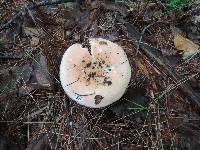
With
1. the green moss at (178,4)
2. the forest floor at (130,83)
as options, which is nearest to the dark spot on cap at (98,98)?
the forest floor at (130,83)

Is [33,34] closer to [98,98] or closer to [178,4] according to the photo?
[98,98]

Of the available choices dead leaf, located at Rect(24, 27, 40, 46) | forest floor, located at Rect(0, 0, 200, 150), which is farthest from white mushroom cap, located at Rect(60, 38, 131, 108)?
dead leaf, located at Rect(24, 27, 40, 46)

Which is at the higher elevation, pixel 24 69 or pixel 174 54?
pixel 174 54

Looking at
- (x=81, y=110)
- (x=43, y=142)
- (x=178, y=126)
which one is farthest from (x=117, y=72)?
(x=43, y=142)

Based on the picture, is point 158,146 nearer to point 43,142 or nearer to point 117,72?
point 117,72

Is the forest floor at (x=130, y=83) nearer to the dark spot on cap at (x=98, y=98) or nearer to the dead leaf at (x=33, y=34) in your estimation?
the dead leaf at (x=33, y=34)

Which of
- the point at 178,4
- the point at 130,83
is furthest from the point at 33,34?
the point at 178,4
